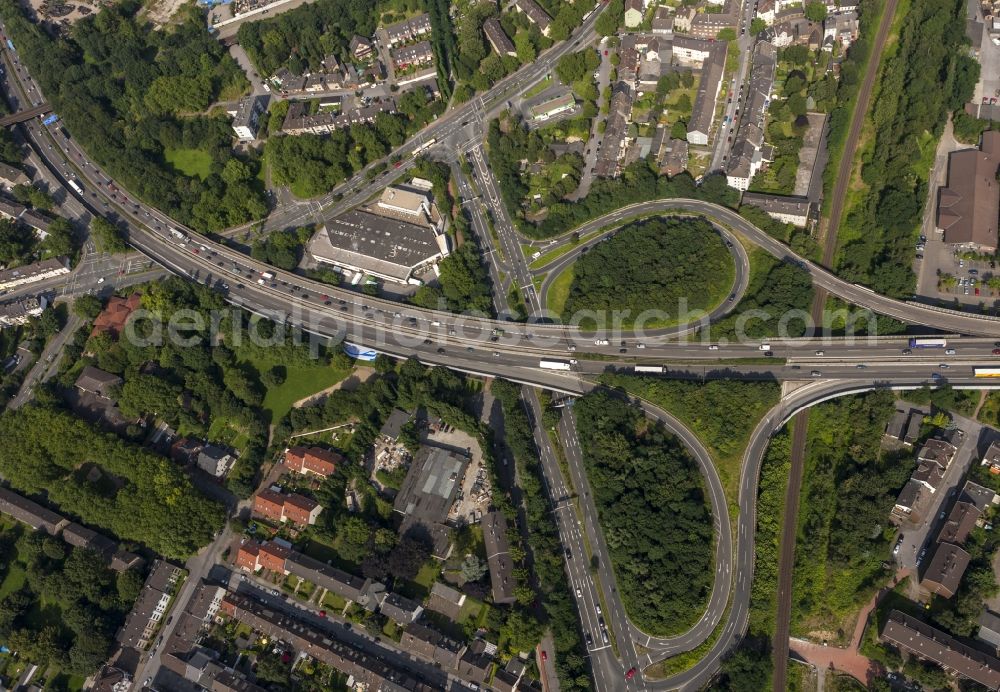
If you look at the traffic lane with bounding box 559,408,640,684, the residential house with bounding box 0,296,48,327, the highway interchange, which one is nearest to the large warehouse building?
the highway interchange

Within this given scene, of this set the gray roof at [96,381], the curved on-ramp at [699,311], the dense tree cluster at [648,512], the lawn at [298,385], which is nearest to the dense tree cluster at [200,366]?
the gray roof at [96,381]

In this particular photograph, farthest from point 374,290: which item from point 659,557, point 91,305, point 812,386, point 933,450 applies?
point 933,450

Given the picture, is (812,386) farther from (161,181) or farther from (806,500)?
(161,181)

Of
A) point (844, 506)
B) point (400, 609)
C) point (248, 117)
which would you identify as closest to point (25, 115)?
point (248, 117)

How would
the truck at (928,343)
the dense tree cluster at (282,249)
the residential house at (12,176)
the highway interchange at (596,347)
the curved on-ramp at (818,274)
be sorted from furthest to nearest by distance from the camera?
the residential house at (12,176), the dense tree cluster at (282,249), the curved on-ramp at (818,274), the truck at (928,343), the highway interchange at (596,347)

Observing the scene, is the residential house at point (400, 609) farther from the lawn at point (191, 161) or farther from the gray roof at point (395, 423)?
the lawn at point (191, 161)

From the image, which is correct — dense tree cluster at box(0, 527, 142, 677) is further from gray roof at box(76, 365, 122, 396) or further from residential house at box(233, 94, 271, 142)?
residential house at box(233, 94, 271, 142)

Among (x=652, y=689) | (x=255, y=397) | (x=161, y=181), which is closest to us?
(x=652, y=689)
